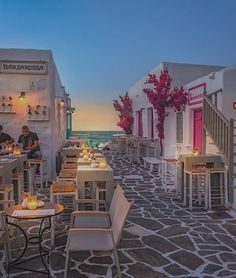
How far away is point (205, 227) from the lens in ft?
17.1

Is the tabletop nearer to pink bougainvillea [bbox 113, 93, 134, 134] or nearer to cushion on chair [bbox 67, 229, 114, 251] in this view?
cushion on chair [bbox 67, 229, 114, 251]

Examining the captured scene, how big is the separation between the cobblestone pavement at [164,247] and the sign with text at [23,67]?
4.42 meters

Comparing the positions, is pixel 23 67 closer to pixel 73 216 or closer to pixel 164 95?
pixel 164 95

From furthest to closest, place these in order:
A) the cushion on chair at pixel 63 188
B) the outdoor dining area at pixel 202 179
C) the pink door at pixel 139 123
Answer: the pink door at pixel 139 123 < the outdoor dining area at pixel 202 179 < the cushion on chair at pixel 63 188

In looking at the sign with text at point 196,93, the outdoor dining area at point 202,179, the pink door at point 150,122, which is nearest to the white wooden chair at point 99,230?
the outdoor dining area at point 202,179

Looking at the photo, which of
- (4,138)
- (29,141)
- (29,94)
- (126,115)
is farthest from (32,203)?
(126,115)

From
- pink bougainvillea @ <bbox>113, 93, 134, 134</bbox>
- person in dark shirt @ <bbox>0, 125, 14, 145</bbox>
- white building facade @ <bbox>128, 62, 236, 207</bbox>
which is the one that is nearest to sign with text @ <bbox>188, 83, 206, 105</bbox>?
white building facade @ <bbox>128, 62, 236, 207</bbox>

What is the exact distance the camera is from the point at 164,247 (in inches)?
172

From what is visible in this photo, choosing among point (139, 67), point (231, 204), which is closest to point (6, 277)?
point (231, 204)

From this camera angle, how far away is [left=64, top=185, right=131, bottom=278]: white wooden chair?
3.26m

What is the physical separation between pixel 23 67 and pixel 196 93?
183 inches

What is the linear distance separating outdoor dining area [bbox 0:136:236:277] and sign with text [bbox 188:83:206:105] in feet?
6.63

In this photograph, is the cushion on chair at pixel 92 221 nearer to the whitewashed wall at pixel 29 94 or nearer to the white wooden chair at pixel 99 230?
the white wooden chair at pixel 99 230

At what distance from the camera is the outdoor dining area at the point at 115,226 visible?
3600mm
